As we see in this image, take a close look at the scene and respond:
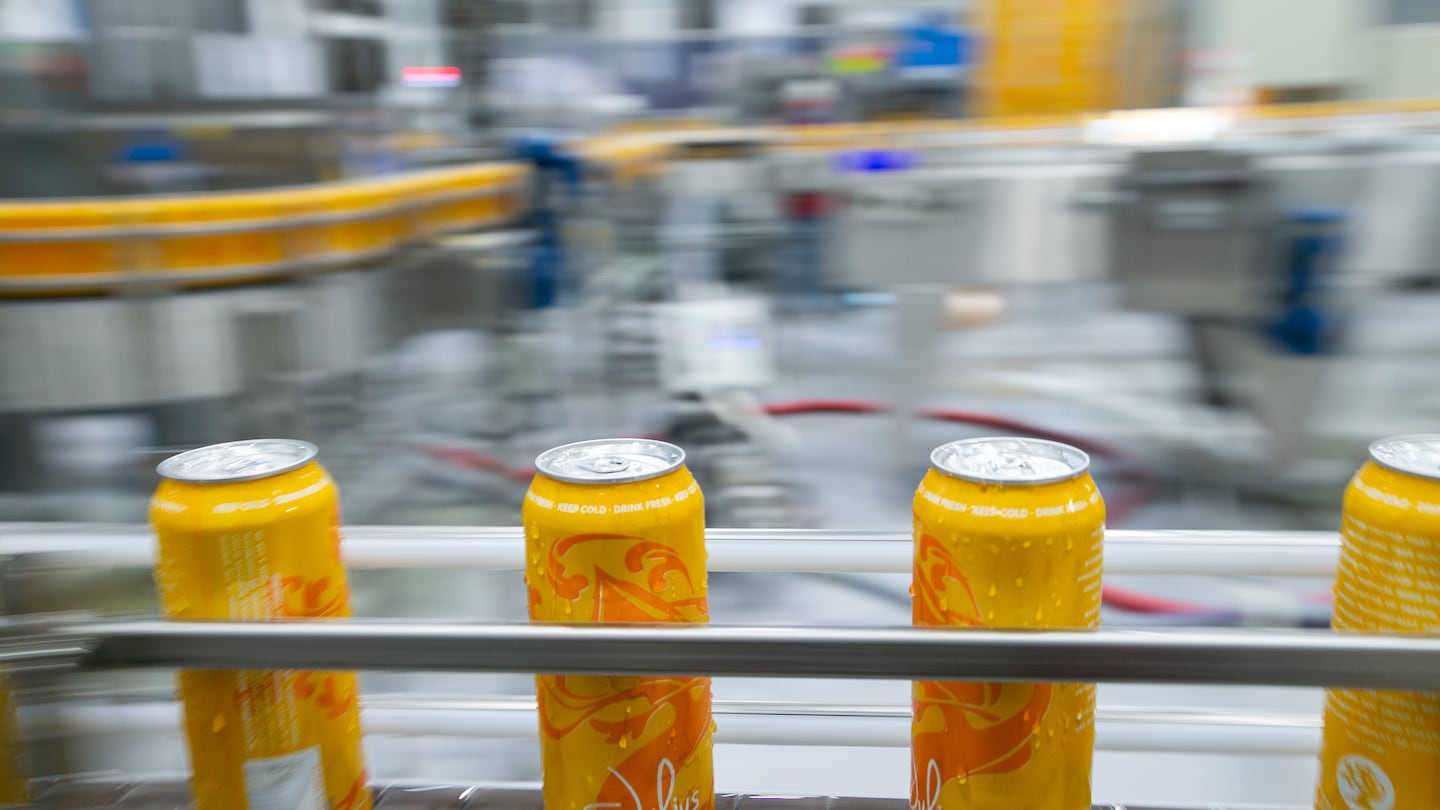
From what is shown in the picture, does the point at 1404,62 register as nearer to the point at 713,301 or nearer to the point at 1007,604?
the point at 713,301

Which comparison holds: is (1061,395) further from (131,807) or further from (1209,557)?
(131,807)

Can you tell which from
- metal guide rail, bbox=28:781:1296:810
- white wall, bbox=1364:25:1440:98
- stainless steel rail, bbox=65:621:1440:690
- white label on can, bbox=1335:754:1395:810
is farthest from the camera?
white wall, bbox=1364:25:1440:98

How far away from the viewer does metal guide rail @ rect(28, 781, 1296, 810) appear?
3.04 feet

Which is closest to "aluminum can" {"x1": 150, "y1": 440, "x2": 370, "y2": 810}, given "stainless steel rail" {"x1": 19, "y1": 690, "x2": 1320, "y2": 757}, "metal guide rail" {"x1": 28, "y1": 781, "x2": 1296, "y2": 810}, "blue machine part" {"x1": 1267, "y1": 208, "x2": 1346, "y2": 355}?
"metal guide rail" {"x1": 28, "y1": 781, "x2": 1296, "y2": 810}

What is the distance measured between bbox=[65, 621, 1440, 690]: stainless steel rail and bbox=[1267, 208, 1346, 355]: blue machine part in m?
2.34

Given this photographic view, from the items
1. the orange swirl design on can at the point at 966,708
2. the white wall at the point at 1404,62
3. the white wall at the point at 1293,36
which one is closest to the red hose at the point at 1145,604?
the orange swirl design on can at the point at 966,708

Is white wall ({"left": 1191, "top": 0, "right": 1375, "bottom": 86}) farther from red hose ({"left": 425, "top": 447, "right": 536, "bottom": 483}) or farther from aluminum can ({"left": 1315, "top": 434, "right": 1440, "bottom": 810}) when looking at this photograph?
aluminum can ({"left": 1315, "top": 434, "right": 1440, "bottom": 810})

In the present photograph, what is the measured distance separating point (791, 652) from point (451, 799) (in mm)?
456

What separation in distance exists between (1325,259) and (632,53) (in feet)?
18.3

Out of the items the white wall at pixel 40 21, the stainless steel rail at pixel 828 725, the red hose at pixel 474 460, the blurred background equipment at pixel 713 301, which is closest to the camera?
the stainless steel rail at pixel 828 725

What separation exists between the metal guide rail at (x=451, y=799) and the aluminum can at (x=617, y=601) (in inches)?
6.0

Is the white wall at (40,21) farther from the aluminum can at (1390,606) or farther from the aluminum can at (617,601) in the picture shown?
the aluminum can at (1390,606)

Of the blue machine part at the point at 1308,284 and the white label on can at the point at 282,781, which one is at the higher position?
the blue machine part at the point at 1308,284

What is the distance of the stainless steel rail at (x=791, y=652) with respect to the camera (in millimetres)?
636
